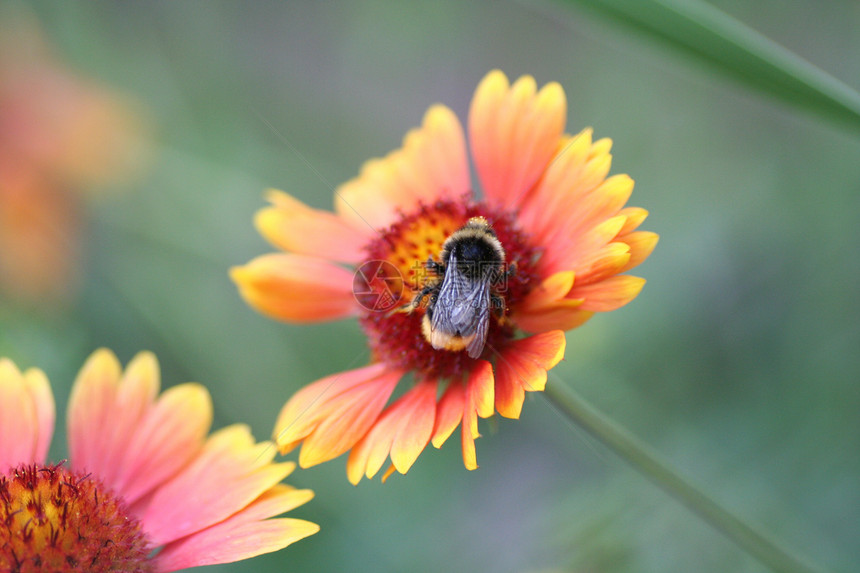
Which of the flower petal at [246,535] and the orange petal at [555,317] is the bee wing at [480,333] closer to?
the orange petal at [555,317]

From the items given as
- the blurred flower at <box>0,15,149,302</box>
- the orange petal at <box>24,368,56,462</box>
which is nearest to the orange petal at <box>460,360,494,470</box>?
the orange petal at <box>24,368,56,462</box>

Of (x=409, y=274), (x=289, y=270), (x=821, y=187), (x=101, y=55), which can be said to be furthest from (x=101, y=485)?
(x=821, y=187)

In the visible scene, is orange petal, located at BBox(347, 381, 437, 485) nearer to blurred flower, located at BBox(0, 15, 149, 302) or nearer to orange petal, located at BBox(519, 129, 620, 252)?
orange petal, located at BBox(519, 129, 620, 252)

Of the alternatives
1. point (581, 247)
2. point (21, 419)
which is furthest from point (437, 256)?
point (21, 419)

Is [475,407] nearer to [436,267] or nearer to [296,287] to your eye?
[436,267]

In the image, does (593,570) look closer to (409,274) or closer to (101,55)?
(409,274)

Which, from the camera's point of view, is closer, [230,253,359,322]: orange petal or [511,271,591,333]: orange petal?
[511,271,591,333]: orange petal

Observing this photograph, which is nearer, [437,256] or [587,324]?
[437,256]
